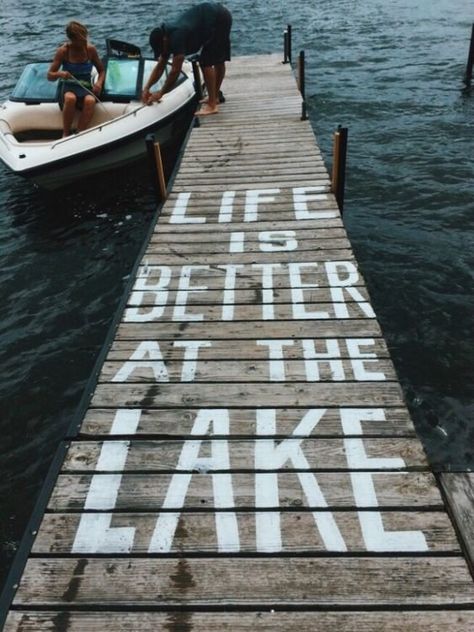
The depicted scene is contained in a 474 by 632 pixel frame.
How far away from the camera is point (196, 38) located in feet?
26.1

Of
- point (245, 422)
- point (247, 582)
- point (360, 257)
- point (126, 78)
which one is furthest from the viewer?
point (126, 78)

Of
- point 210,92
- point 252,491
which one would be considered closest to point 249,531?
point 252,491

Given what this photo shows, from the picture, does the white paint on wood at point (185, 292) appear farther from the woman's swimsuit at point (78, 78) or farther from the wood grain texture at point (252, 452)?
the woman's swimsuit at point (78, 78)

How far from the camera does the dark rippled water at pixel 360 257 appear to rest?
16.4 feet

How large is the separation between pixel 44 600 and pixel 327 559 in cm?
150

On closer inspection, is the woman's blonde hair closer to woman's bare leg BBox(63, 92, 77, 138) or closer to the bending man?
woman's bare leg BBox(63, 92, 77, 138)

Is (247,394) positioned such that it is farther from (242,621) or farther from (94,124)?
(94,124)

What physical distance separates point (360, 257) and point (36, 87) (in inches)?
270

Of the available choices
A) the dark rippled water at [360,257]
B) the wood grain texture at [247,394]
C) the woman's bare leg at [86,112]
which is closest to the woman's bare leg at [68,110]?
the woman's bare leg at [86,112]

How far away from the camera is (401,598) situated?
260 cm

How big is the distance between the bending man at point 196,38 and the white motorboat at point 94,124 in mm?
670

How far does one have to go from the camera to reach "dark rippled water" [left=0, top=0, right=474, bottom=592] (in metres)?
4.99

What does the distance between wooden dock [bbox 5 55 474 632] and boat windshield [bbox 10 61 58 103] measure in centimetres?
585

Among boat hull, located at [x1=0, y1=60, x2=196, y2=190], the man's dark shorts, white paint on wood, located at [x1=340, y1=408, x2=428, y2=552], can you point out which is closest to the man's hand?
boat hull, located at [x1=0, y1=60, x2=196, y2=190]
